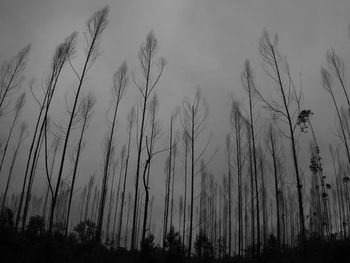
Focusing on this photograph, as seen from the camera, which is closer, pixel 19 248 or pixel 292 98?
pixel 19 248

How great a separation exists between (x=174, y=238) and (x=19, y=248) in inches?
206

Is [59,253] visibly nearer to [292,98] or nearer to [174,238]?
[174,238]

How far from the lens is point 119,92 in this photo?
1273cm

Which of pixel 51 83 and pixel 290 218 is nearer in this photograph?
pixel 51 83

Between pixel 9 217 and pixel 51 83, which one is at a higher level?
pixel 51 83

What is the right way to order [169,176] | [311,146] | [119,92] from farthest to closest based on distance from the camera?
[311,146] < [169,176] < [119,92]

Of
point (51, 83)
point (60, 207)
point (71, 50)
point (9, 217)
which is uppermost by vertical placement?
point (71, 50)

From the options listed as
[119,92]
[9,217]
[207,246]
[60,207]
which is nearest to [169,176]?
[207,246]

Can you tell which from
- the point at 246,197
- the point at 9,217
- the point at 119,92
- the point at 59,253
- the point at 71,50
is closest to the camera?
the point at 59,253

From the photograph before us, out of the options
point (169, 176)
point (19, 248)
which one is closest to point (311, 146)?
point (169, 176)

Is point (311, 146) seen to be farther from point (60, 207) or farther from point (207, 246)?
point (60, 207)

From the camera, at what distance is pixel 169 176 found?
1755 centimetres

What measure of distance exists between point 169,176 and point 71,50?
34.4 feet

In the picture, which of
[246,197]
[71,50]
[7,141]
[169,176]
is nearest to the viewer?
[71,50]
